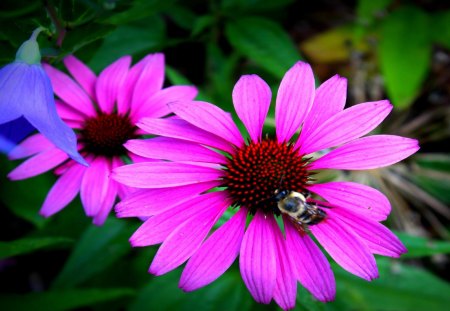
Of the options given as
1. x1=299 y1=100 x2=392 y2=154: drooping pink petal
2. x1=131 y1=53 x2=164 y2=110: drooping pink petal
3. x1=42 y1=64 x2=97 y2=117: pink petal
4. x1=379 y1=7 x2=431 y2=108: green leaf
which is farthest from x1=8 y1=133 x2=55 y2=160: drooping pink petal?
x1=379 y1=7 x2=431 y2=108: green leaf

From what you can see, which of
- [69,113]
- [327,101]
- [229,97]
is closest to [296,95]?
[327,101]

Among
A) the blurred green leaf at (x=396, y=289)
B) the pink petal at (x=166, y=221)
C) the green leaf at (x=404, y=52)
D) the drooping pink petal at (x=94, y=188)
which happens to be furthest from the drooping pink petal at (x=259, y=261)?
the green leaf at (x=404, y=52)

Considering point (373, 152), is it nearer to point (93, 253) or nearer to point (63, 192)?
point (63, 192)

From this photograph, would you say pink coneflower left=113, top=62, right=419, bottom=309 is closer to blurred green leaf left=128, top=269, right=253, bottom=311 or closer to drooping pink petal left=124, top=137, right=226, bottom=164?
drooping pink petal left=124, top=137, right=226, bottom=164

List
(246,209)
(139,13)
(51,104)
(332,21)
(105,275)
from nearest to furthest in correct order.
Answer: (51,104)
(246,209)
(139,13)
(105,275)
(332,21)

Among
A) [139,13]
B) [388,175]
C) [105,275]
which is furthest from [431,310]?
[139,13]

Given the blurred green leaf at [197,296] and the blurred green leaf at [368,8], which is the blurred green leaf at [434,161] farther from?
the blurred green leaf at [197,296]

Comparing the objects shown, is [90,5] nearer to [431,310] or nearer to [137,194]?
[137,194]
